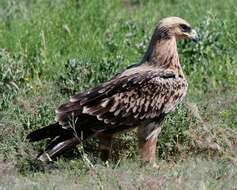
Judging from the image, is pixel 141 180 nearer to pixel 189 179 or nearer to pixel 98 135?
pixel 189 179

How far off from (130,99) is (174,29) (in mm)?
951

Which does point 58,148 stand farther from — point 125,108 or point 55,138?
point 125,108

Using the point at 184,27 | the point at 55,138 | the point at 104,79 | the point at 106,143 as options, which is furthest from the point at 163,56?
the point at 104,79

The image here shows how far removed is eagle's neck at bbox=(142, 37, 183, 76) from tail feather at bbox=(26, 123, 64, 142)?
121 cm

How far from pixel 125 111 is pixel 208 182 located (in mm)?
1598

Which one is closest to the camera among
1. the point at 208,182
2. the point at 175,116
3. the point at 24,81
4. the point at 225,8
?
the point at 208,182

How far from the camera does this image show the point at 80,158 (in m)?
9.45

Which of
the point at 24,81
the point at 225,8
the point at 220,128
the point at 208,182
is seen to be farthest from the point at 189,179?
the point at 225,8

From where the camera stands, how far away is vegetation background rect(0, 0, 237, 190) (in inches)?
334

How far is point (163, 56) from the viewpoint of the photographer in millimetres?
9656

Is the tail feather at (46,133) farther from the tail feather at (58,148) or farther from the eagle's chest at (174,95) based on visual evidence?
the eagle's chest at (174,95)

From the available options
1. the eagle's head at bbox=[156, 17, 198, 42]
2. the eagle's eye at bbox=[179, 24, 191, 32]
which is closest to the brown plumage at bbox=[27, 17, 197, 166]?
the eagle's head at bbox=[156, 17, 198, 42]

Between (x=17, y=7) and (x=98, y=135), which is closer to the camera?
(x=98, y=135)

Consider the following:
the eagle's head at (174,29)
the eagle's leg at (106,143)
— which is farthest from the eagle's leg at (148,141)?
the eagle's head at (174,29)
